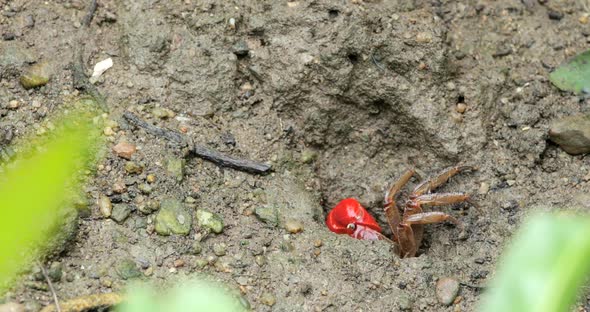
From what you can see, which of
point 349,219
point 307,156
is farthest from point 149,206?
point 349,219

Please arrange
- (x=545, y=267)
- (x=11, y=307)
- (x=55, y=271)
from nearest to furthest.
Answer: (x=545, y=267) < (x=11, y=307) < (x=55, y=271)

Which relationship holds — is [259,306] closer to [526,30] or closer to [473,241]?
[473,241]

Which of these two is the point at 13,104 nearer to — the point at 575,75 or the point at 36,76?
the point at 36,76

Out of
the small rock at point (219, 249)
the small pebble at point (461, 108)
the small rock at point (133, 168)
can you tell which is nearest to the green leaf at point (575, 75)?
the small pebble at point (461, 108)

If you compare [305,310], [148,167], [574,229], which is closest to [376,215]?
[305,310]

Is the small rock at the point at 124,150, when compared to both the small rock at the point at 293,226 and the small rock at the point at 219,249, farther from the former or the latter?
the small rock at the point at 293,226
